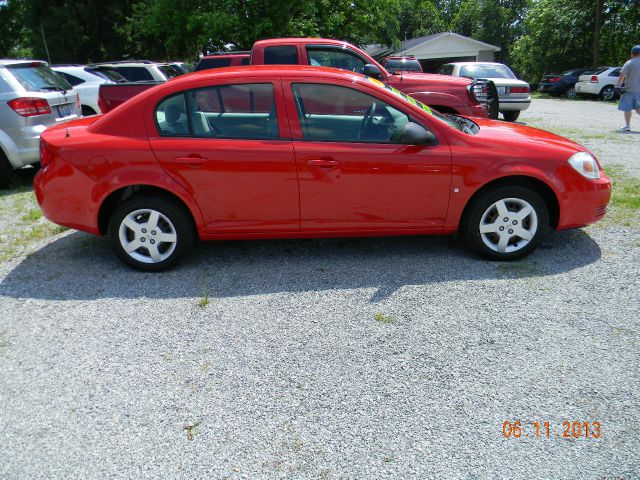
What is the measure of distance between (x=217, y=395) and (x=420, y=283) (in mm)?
1929

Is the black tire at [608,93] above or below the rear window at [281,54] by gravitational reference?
below

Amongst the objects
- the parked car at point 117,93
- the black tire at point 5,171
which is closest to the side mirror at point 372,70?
the parked car at point 117,93

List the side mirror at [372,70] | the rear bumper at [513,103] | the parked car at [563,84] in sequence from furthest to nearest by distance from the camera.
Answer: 1. the parked car at [563,84]
2. the rear bumper at [513,103]
3. the side mirror at [372,70]

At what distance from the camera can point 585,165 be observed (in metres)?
4.35

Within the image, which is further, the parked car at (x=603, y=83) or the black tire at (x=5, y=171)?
the parked car at (x=603, y=83)

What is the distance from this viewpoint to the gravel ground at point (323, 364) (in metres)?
2.45

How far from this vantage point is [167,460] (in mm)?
2439

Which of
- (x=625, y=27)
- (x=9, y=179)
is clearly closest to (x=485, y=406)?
(x=9, y=179)

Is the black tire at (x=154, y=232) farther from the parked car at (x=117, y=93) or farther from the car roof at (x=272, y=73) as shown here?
the parked car at (x=117, y=93)

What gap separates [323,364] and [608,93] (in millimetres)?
23634

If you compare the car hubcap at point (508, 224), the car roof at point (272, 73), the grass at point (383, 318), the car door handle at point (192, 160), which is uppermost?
the car roof at point (272, 73)

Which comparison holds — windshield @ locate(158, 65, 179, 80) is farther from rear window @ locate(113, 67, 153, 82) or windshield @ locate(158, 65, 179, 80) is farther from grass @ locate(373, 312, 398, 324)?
grass @ locate(373, 312, 398, 324)

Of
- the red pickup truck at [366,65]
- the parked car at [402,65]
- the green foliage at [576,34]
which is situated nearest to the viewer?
the red pickup truck at [366,65]

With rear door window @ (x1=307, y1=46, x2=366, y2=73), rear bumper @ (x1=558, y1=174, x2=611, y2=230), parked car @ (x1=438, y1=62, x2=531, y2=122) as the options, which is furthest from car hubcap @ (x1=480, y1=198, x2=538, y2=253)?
parked car @ (x1=438, y1=62, x2=531, y2=122)
